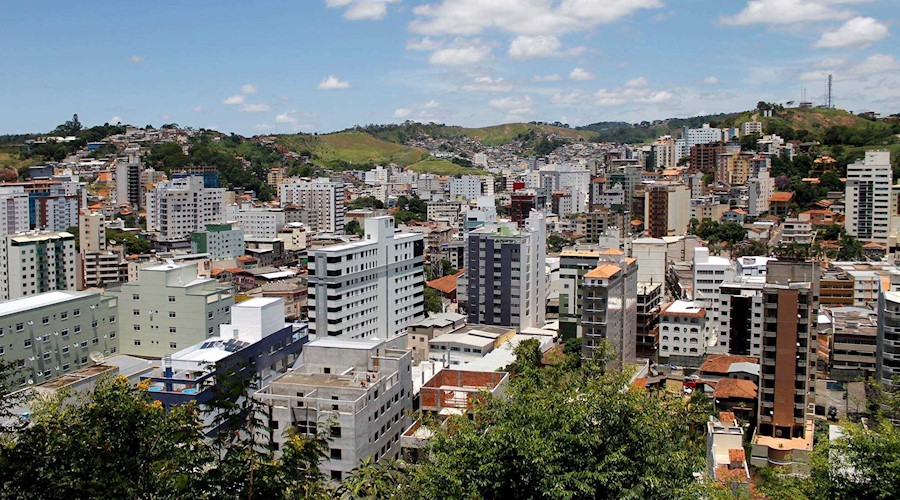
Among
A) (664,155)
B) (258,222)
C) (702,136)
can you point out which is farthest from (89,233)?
(702,136)

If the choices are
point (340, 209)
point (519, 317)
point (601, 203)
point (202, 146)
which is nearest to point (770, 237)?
point (601, 203)

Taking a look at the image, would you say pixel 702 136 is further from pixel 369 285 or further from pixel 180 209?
pixel 369 285

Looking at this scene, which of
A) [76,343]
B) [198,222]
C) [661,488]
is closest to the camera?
[661,488]

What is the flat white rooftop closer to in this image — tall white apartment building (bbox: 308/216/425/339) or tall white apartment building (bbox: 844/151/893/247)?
tall white apartment building (bbox: 308/216/425/339)

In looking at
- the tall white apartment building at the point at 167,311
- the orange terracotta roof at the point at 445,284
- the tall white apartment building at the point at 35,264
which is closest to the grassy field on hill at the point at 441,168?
the orange terracotta roof at the point at 445,284

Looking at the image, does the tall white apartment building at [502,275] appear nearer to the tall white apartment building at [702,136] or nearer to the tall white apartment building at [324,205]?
the tall white apartment building at [324,205]

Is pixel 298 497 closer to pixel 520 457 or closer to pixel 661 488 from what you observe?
pixel 520 457
